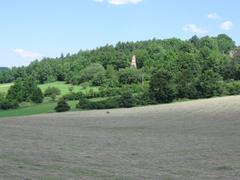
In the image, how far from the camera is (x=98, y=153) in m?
25.6

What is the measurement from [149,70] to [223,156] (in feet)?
416

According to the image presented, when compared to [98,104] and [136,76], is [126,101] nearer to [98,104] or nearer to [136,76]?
[98,104]

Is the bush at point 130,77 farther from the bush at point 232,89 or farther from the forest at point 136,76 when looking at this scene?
the bush at point 232,89

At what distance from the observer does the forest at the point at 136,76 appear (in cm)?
10369

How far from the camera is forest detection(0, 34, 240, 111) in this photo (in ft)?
340

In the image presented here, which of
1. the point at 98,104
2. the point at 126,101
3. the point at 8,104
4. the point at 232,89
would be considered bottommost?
the point at 98,104

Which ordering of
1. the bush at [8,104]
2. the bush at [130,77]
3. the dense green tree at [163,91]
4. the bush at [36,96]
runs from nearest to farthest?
the dense green tree at [163,91] → the bush at [8,104] → the bush at [36,96] → the bush at [130,77]

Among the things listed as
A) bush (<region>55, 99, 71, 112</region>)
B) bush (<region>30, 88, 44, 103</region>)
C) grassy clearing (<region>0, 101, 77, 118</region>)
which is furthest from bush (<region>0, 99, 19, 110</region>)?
bush (<region>55, 99, 71, 112</region>)

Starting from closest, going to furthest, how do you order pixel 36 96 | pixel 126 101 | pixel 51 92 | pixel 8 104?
pixel 126 101 < pixel 8 104 < pixel 36 96 < pixel 51 92

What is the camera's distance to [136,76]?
5453 inches

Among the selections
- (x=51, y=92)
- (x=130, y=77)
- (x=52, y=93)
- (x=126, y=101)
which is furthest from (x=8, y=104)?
(x=130, y=77)

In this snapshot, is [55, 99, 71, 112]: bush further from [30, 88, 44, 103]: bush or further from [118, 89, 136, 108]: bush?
[30, 88, 44, 103]: bush

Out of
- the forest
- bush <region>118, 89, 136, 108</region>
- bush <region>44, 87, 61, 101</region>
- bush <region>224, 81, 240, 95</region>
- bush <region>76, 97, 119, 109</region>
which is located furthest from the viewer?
bush <region>44, 87, 61, 101</region>

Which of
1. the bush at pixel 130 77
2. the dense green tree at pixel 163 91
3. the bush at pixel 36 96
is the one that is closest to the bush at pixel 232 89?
the dense green tree at pixel 163 91
